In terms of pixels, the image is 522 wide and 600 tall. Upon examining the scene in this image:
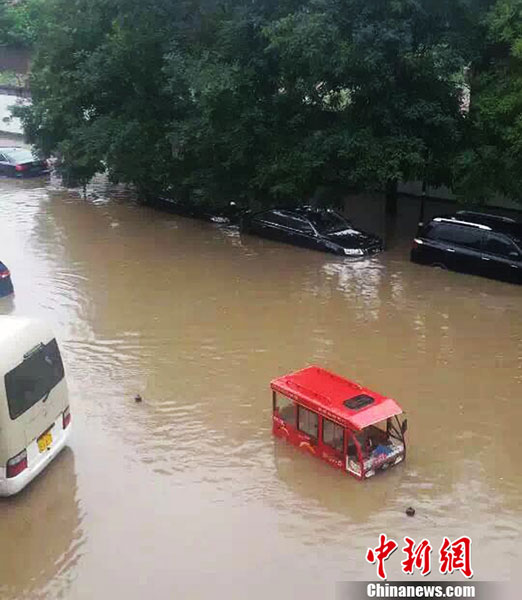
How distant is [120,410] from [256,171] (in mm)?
11042

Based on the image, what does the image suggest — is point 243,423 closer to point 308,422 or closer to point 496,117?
point 308,422

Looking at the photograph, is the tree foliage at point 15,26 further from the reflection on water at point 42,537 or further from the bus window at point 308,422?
the bus window at point 308,422

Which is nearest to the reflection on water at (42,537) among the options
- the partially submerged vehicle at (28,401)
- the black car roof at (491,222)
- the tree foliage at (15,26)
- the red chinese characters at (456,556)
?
the partially submerged vehicle at (28,401)

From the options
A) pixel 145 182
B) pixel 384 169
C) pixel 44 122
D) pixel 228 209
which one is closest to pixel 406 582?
pixel 384 169

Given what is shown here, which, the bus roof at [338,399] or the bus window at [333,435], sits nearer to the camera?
the bus roof at [338,399]

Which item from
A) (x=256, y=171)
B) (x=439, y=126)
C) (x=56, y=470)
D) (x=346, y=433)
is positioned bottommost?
(x=56, y=470)

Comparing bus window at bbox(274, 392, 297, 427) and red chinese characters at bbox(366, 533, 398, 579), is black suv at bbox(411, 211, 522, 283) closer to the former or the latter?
bus window at bbox(274, 392, 297, 427)

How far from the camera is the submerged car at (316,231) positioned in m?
19.4

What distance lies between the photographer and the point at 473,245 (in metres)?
17.5

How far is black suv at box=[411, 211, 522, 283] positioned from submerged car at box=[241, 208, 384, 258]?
1.44 metres

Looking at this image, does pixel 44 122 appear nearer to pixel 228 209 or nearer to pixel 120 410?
pixel 228 209

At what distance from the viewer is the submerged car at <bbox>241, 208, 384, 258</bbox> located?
1942cm

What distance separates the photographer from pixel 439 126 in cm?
1880

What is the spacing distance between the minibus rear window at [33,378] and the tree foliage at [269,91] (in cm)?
1082
